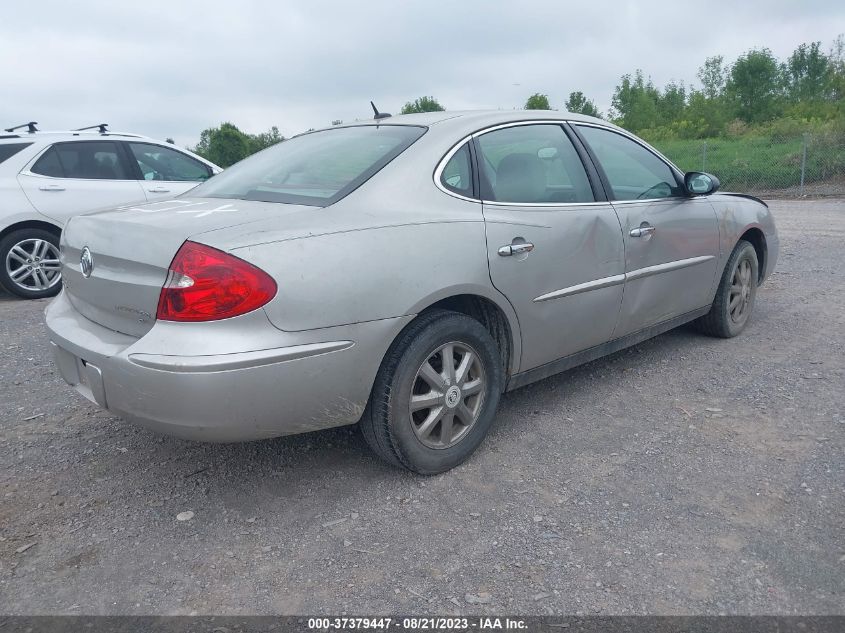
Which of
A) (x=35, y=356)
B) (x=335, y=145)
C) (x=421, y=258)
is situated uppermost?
(x=335, y=145)

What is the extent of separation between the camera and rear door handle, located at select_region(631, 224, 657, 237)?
3905mm

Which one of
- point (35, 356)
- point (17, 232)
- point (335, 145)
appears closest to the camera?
point (335, 145)

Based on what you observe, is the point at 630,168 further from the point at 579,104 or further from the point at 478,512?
the point at 579,104

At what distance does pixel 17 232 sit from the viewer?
23.1 ft

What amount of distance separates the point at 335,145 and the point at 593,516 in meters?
2.07

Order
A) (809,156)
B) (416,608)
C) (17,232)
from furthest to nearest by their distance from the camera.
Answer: (809,156) < (17,232) < (416,608)

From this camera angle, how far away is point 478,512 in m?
2.82

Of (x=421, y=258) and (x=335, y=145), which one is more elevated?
(x=335, y=145)

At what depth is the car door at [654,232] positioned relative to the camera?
3.94m

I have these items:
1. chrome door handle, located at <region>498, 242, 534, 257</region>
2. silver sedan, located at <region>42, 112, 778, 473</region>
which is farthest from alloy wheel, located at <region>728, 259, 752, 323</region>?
chrome door handle, located at <region>498, 242, 534, 257</region>

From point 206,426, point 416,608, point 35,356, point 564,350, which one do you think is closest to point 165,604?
point 206,426

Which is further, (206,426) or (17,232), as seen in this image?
(17,232)

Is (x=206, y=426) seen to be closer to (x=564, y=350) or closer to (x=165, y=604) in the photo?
(x=165, y=604)

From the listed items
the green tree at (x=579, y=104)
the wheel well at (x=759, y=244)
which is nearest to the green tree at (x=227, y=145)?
the green tree at (x=579, y=104)
